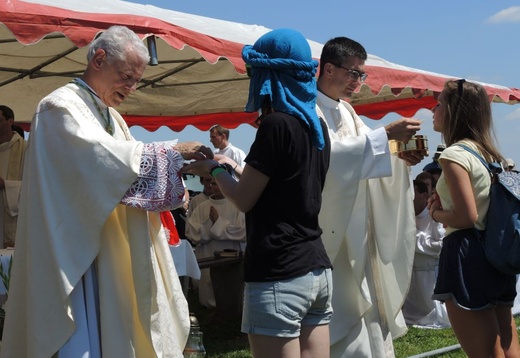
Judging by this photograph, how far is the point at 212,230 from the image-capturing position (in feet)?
28.0

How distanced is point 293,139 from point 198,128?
26.3 feet

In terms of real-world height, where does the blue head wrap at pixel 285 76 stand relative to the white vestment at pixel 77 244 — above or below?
above

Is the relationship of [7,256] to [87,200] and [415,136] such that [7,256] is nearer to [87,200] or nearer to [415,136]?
[87,200]

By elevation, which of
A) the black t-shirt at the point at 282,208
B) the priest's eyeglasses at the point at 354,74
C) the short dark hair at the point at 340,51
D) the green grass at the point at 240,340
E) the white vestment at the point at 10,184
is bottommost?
the green grass at the point at 240,340

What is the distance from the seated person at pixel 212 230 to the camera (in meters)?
8.49

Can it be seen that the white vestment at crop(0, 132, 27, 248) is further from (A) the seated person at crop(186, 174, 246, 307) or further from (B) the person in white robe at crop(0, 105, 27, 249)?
(A) the seated person at crop(186, 174, 246, 307)

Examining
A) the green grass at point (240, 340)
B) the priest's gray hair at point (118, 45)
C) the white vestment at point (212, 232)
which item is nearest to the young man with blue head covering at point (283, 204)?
the priest's gray hair at point (118, 45)

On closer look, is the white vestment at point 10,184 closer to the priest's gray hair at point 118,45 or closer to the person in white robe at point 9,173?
the person in white robe at point 9,173

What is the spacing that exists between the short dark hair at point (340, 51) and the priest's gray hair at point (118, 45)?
1102 mm

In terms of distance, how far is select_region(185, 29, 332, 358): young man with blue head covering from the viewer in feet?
9.14

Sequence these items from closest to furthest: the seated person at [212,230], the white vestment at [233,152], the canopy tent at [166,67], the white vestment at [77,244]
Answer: the white vestment at [77,244] → the canopy tent at [166,67] → the seated person at [212,230] → the white vestment at [233,152]

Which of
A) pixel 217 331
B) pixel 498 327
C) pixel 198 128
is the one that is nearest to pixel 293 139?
pixel 498 327

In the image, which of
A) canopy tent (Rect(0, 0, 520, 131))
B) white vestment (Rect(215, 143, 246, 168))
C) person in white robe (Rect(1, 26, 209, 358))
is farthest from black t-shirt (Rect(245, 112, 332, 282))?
white vestment (Rect(215, 143, 246, 168))

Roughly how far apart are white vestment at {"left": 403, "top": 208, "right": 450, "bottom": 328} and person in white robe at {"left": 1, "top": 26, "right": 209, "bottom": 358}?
5.24 meters
